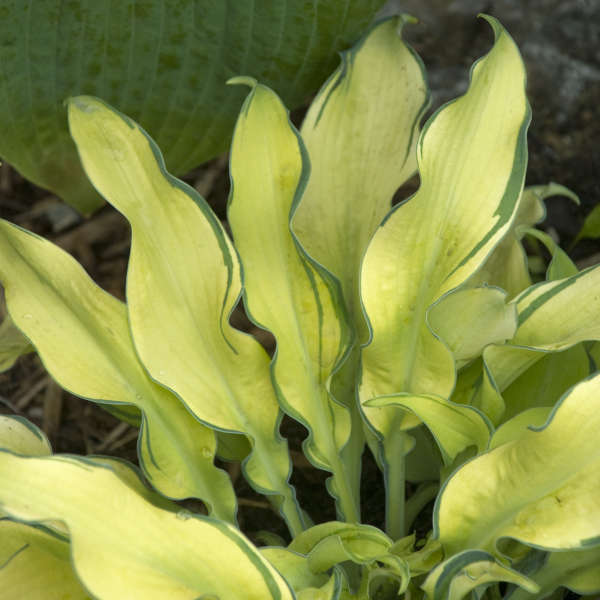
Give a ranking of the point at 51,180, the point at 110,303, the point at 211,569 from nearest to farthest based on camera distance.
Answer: the point at 211,569 → the point at 110,303 → the point at 51,180

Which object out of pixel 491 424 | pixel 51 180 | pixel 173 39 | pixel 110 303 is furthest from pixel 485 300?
pixel 51 180

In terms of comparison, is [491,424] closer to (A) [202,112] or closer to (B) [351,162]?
(B) [351,162]

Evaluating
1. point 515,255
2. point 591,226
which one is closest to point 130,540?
point 515,255

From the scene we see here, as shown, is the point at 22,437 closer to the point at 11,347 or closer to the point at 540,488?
the point at 11,347

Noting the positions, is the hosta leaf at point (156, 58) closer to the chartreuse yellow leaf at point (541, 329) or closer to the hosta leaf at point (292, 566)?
the chartreuse yellow leaf at point (541, 329)

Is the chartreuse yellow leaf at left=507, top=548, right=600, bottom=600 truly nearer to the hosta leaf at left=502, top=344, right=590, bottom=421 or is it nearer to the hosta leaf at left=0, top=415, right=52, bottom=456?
the hosta leaf at left=502, top=344, right=590, bottom=421
